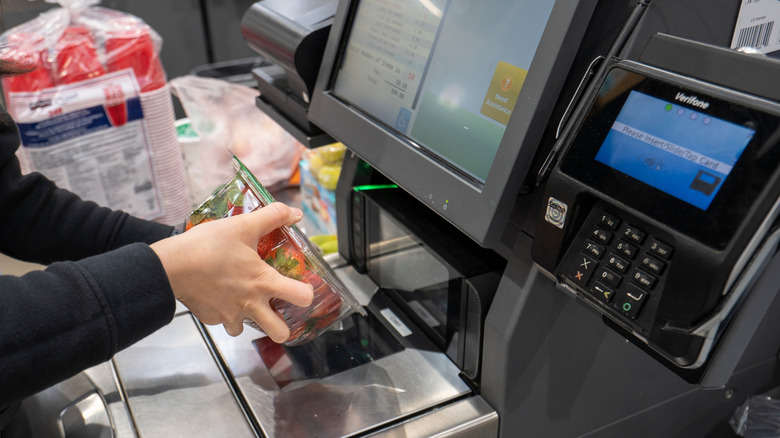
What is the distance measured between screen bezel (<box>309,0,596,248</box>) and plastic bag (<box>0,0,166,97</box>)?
0.96 m

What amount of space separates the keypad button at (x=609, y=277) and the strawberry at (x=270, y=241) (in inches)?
13.5

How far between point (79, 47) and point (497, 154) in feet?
4.15

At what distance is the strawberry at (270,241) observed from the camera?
2.26 ft

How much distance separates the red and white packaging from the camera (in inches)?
56.0

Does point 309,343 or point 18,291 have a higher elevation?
point 18,291

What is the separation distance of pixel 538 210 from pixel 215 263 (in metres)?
0.33

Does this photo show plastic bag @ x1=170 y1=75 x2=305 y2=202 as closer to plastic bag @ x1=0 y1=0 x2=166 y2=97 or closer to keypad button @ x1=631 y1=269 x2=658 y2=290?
plastic bag @ x1=0 y1=0 x2=166 y2=97

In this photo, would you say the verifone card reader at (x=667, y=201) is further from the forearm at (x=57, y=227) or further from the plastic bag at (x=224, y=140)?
the plastic bag at (x=224, y=140)

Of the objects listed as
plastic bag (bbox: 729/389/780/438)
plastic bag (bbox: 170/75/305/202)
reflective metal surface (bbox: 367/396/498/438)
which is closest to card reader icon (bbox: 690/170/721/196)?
reflective metal surface (bbox: 367/396/498/438)

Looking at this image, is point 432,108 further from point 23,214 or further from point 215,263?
point 23,214

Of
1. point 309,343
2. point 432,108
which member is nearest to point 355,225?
point 309,343

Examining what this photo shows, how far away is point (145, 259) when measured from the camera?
603 millimetres

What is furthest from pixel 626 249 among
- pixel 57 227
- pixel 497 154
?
pixel 57 227

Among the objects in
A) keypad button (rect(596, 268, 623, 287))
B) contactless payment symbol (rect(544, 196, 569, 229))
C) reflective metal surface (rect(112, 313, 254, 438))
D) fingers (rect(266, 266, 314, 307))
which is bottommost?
reflective metal surface (rect(112, 313, 254, 438))
